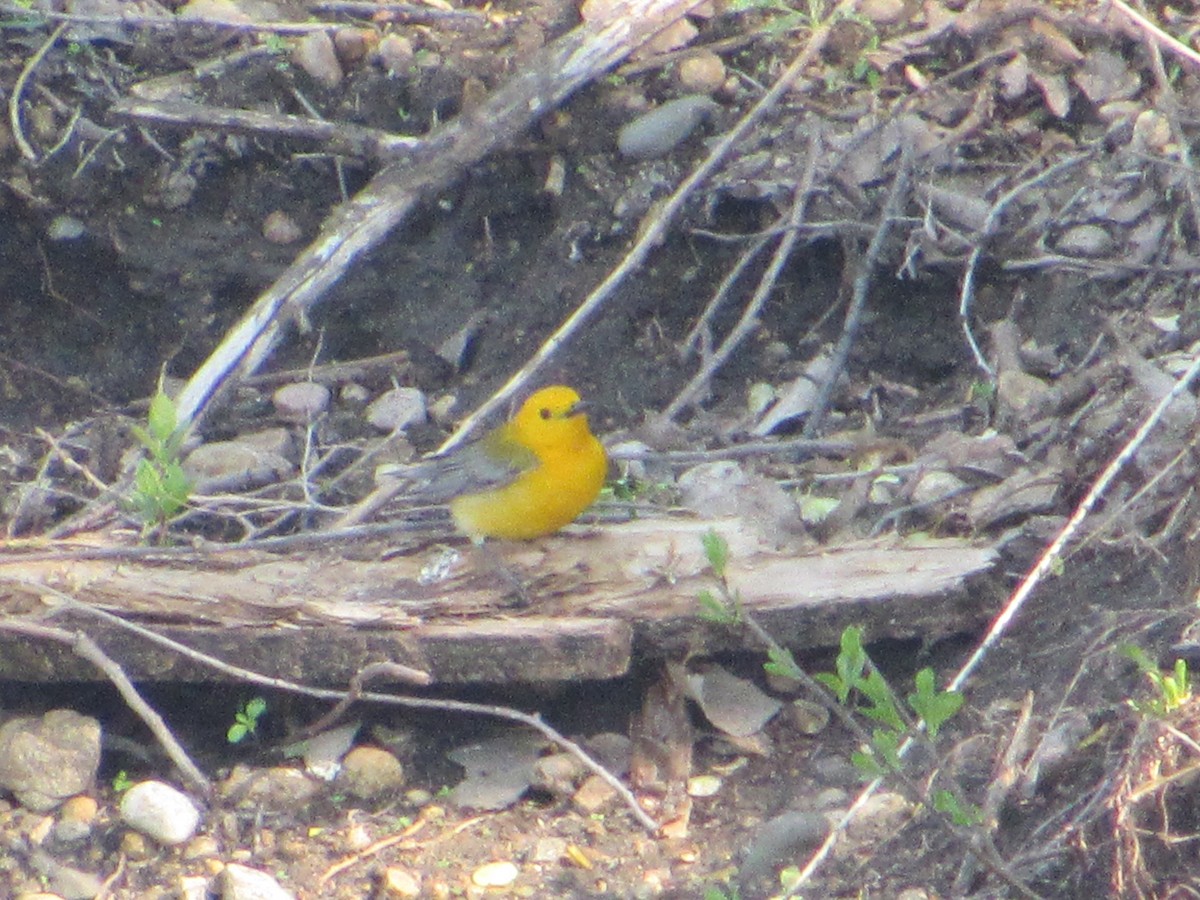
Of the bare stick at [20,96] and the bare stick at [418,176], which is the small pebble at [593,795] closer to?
the bare stick at [418,176]

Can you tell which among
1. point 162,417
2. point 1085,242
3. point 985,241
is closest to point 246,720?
point 162,417

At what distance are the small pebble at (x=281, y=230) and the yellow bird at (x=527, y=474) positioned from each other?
4.75 ft

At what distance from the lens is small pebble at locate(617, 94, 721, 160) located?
623 cm

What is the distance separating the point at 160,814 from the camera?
4102mm

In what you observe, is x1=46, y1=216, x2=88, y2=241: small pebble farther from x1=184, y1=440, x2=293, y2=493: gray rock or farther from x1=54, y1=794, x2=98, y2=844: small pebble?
x1=54, y1=794, x2=98, y2=844: small pebble

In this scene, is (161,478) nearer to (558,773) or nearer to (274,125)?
(558,773)

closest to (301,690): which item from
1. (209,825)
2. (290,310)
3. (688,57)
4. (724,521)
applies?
(209,825)

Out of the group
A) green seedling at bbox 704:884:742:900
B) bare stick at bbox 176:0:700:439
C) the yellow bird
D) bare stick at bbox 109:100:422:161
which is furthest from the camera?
bare stick at bbox 109:100:422:161

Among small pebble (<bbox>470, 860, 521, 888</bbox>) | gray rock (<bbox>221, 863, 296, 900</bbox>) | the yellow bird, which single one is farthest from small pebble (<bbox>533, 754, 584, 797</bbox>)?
the yellow bird

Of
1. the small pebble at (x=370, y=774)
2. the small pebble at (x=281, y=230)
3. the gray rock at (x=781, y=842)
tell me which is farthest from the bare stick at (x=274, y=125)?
the gray rock at (x=781, y=842)

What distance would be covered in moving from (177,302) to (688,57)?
2.27 meters

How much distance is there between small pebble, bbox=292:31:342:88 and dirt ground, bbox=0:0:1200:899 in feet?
0.06

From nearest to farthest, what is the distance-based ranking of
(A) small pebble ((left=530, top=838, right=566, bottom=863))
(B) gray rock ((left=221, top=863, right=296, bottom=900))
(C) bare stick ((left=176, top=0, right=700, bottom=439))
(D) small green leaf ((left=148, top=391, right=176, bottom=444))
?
1. (B) gray rock ((left=221, top=863, right=296, bottom=900))
2. (A) small pebble ((left=530, top=838, right=566, bottom=863))
3. (D) small green leaf ((left=148, top=391, right=176, bottom=444))
4. (C) bare stick ((left=176, top=0, right=700, bottom=439))

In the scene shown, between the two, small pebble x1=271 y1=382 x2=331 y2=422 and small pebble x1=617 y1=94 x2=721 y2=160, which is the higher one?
small pebble x1=617 y1=94 x2=721 y2=160
